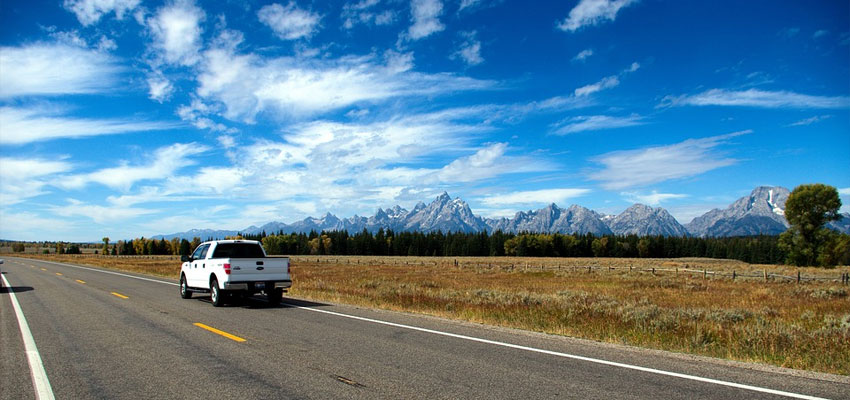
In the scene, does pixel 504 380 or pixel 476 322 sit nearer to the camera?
pixel 504 380

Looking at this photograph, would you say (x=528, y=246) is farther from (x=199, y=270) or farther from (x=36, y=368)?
(x=36, y=368)

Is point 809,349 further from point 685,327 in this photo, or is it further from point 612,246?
point 612,246

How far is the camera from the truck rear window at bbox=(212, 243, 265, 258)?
634 inches

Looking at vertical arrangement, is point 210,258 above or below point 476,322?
above

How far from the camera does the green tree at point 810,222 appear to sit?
69375 mm

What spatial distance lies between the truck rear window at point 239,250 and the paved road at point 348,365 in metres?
4.54

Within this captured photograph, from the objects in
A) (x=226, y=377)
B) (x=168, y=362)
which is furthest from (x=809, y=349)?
(x=168, y=362)

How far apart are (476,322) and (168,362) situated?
6.95 metres

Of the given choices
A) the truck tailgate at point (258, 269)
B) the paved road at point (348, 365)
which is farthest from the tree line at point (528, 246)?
the paved road at point (348, 365)

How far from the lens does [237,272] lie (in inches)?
579

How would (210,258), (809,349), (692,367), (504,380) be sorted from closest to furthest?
(504,380)
(692,367)
(809,349)
(210,258)

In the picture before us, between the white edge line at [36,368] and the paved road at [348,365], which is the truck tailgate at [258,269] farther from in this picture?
the white edge line at [36,368]

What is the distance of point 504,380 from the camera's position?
20.4 feet

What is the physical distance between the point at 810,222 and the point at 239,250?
8302 centimetres
